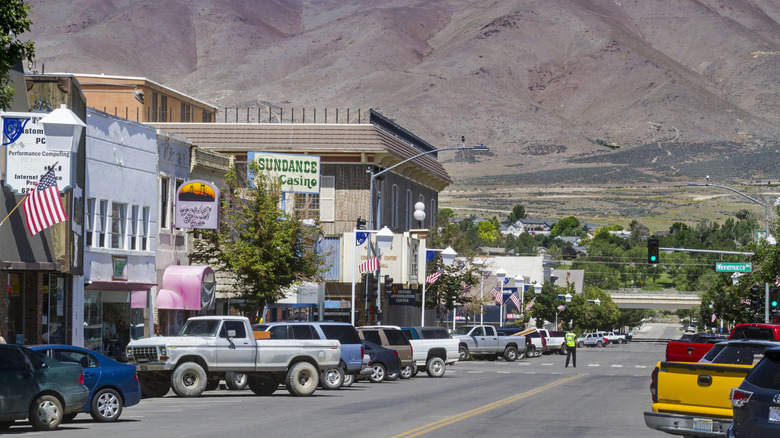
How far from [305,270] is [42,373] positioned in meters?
21.3

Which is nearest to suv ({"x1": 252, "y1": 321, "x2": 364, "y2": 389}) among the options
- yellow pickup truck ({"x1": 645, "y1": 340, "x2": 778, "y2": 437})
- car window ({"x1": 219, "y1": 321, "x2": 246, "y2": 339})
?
car window ({"x1": 219, "y1": 321, "x2": 246, "y2": 339})

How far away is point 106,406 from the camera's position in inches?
900

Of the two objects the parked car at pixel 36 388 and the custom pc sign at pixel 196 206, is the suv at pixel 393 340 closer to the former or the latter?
the custom pc sign at pixel 196 206

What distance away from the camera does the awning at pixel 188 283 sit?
39.8 m

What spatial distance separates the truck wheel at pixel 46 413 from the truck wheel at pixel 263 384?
10.5 metres

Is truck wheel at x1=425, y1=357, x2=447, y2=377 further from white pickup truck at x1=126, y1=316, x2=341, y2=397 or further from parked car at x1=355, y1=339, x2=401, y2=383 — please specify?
white pickup truck at x1=126, y1=316, x2=341, y2=397

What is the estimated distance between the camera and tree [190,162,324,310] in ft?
132

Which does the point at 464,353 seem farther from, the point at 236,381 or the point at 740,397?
the point at 740,397

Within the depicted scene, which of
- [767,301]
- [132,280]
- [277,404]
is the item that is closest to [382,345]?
[132,280]

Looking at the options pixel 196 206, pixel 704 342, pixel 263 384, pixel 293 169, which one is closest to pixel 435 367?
pixel 293 169

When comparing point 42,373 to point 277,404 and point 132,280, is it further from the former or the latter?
point 132,280

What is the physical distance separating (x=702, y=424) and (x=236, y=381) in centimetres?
1801

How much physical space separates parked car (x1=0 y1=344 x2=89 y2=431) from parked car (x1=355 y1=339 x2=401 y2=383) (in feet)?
55.6

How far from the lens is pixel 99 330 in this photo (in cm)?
3694
